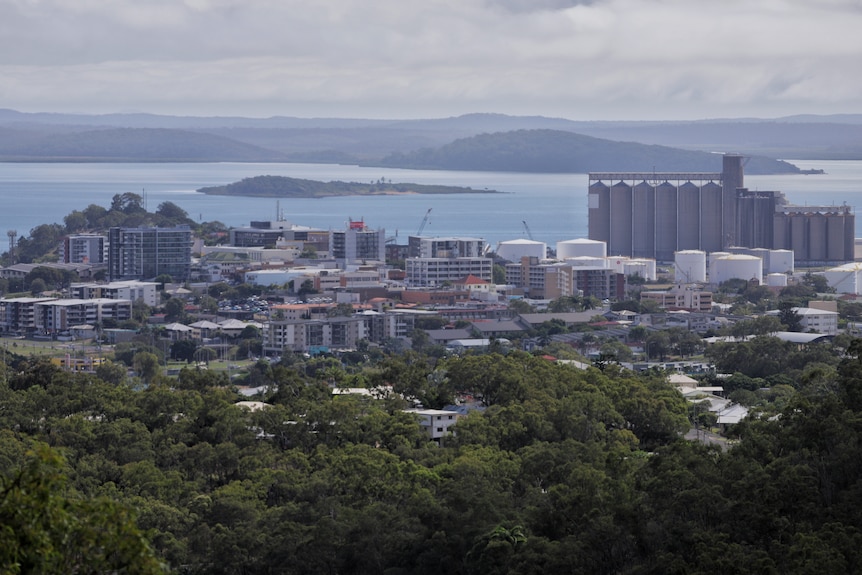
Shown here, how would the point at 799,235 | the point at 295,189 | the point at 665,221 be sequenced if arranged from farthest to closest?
1. the point at 295,189
2. the point at 665,221
3. the point at 799,235

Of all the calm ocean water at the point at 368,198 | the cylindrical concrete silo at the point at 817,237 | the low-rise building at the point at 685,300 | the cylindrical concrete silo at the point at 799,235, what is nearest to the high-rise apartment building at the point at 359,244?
the low-rise building at the point at 685,300

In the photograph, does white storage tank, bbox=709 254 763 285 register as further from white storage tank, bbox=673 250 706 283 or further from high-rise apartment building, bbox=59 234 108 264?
high-rise apartment building, bbox=59 234 108 264

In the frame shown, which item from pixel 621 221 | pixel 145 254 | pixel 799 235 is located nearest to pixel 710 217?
pixel 621 221

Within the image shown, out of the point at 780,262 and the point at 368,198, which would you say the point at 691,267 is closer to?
the point at 780,262

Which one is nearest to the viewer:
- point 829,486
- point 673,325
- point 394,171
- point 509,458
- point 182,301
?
point 829,486

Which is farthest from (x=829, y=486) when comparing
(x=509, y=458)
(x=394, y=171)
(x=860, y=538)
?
(x=394, y=171)

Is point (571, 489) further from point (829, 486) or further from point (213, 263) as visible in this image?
point (213, 263)

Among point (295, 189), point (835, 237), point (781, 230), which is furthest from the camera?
point (295, 189)
